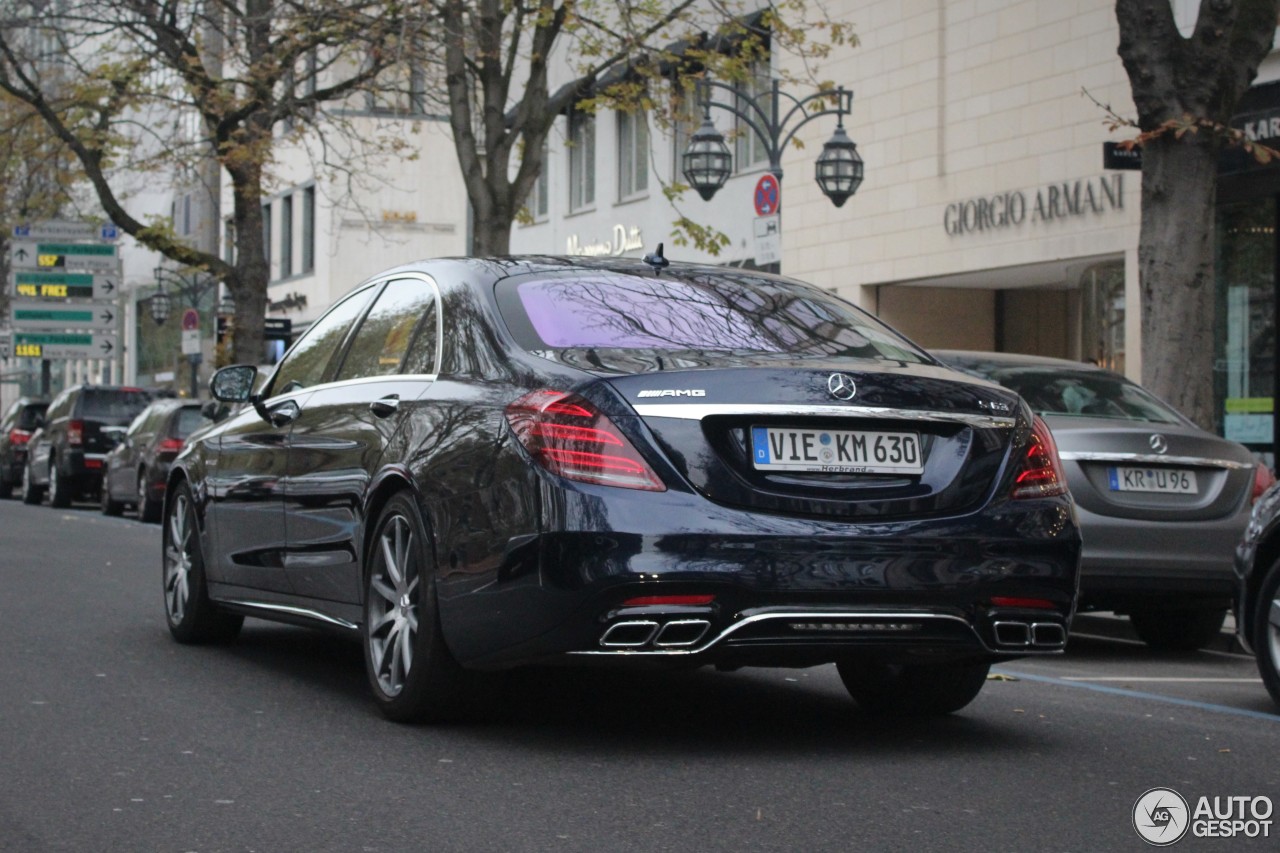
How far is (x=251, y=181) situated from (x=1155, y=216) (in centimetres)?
1805

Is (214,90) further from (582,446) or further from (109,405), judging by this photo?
(582,446)

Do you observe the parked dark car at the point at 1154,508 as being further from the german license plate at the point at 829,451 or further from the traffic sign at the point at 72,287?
the traffic sign at the point at 72,287

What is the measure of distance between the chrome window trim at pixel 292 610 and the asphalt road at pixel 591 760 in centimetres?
26

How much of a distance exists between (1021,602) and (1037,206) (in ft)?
56.3

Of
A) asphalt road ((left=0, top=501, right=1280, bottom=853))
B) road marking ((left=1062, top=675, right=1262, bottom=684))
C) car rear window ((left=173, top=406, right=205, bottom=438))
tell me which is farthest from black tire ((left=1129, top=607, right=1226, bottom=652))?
car rear window ((left=173, top=406, right=205, bottom=438))

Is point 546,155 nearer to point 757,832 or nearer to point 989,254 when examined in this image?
point 989,254

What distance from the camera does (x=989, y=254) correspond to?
2356 cm

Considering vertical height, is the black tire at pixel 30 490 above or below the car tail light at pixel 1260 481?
below

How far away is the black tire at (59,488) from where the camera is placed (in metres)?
29.3

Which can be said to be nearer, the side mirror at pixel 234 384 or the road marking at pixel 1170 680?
the side mirror at pixel 234 384

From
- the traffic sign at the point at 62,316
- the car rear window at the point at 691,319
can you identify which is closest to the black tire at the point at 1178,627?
the car rear window at the point at 691,319

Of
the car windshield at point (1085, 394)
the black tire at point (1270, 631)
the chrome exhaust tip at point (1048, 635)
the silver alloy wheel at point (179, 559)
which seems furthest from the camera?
the car windshield at point (1085, 394)

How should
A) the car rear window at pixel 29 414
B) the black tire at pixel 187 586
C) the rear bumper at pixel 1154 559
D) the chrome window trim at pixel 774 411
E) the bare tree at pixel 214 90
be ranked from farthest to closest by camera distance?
the car rear window at pixel 29 414, the bare tree at pixel 214 90, the rear bumper at pixel 1154 559, the black tire at pixel 187 586, the chrome window trim at pixel 774 411

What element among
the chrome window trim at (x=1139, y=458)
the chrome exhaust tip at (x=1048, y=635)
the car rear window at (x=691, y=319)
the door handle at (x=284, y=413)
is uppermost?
the car rear window at (x=691, y=319)
